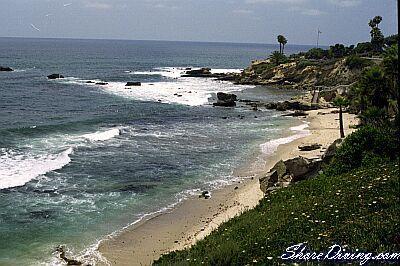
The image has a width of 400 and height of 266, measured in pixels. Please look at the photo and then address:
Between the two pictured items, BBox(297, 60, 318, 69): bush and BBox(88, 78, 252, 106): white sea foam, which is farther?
BBox(297, 60, 318, 69): bush

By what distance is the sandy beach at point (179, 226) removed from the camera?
19281 mm

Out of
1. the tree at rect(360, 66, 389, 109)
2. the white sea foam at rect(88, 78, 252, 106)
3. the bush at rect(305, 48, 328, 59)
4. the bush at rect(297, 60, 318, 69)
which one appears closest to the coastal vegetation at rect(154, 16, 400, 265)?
the tree at rect(360, 66, 389, 109)

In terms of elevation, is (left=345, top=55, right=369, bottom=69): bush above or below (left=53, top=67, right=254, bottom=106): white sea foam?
above

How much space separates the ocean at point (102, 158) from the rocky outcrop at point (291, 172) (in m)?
4.08

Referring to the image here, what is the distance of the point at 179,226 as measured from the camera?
22266mm

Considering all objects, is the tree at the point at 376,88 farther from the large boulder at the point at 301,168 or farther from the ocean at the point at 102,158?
the ocean at the point at 102,158

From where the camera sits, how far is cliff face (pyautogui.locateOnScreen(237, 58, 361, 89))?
249ft

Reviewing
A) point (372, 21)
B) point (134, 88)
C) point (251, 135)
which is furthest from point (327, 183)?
point (372, 21)

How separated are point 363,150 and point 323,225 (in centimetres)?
974

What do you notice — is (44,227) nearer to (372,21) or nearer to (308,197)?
(308,197)

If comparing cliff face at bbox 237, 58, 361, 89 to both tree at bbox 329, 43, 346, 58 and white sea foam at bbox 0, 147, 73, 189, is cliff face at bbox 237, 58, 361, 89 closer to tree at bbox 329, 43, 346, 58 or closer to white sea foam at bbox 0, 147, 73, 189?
tree at bbox 329, 43, 346, 58

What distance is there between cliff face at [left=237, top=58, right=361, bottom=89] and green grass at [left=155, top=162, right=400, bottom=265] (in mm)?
60625

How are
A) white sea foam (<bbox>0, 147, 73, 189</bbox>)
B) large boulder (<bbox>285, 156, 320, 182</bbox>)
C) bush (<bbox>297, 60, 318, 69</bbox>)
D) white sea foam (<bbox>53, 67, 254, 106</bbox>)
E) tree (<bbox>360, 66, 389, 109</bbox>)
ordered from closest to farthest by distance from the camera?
large boulder (<bbox>285, 156, 320, 182</bbox>) → tree (<bbox>360, 66, 389, 109</bbox>) → white sea foam (<bbox>0, 147, 73, 189</bbox>) → white sea foam (<bbox>53, 67, 254, 106</bbox>) → bush (<bbox>297, 60, 318, 69</bbox>)

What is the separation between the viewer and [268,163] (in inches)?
1298
